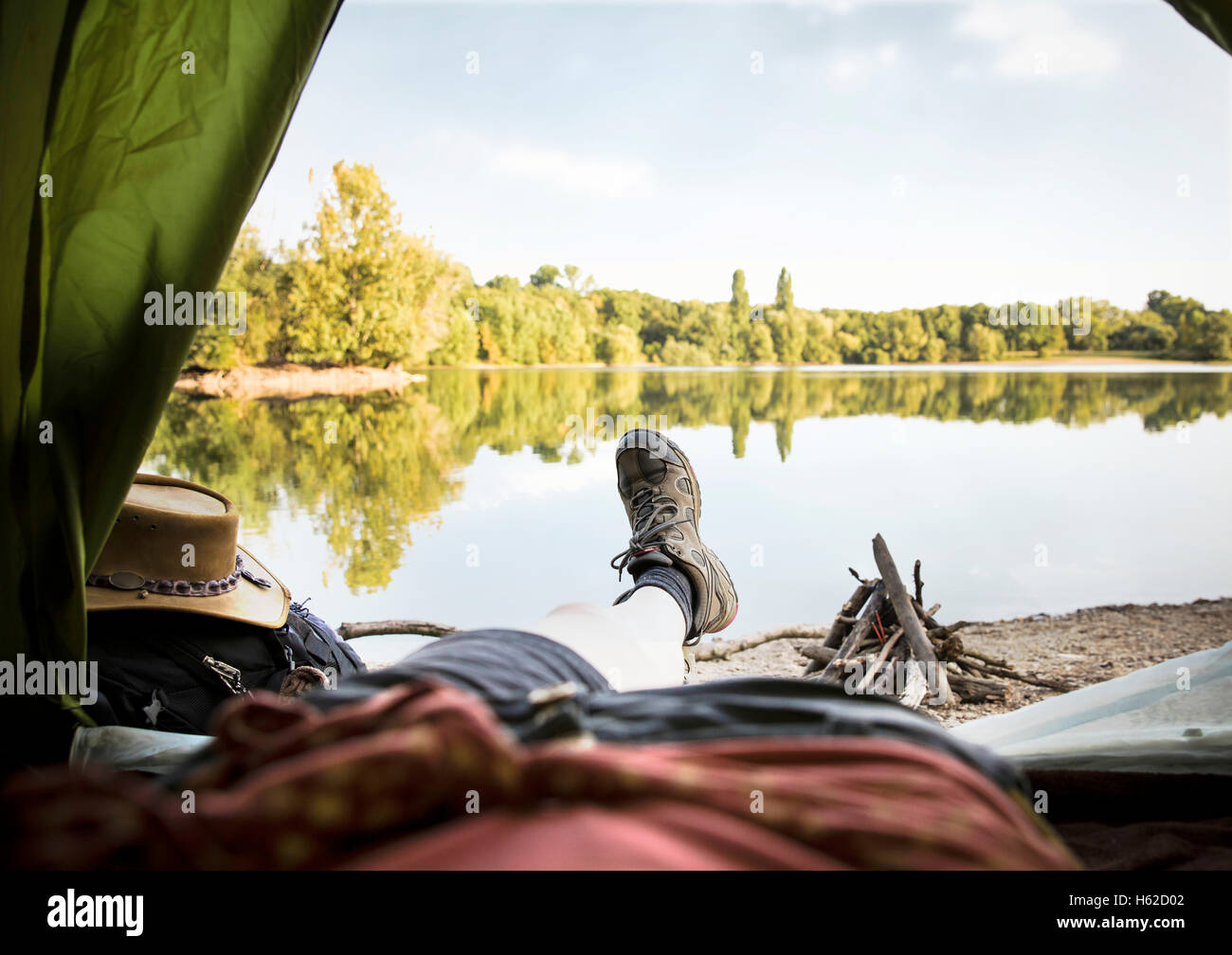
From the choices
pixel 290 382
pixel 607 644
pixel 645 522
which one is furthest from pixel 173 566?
pixel 290 382

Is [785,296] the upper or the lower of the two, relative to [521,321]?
upper

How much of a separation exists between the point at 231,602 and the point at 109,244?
1.61 feet

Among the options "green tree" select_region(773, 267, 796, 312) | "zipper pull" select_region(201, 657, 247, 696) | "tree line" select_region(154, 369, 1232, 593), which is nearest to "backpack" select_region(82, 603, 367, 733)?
"zipper pull" select_region(201, 657, 247, 696)

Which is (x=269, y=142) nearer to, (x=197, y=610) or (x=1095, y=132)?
(x=197, y=610)

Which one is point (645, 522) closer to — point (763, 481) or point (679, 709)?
point (679, 709)

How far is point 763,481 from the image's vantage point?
672 centimetres

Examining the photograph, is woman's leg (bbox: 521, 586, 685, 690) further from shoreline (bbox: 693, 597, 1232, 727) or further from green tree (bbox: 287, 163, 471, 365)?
green tree (bbox: 287, 163, 471, 365)

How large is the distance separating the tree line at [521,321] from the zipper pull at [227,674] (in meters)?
5.50

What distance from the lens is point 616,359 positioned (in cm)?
662

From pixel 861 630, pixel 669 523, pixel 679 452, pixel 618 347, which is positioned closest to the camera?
pixel 669 523

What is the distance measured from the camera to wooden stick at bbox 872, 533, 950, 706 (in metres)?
2.02

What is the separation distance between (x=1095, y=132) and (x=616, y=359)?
4.25 m

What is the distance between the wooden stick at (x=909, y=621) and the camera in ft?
6.64

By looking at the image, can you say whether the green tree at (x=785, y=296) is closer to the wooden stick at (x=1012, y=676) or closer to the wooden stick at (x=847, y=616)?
the wooden stick at (x=847, y=616)
